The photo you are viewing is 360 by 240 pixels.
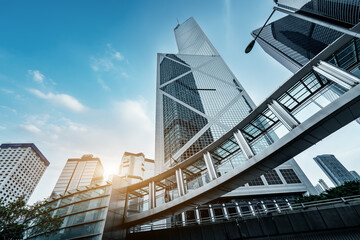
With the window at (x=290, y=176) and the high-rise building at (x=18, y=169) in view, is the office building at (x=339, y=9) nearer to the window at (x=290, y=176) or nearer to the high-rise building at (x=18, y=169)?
the window at (x=290, y=176)

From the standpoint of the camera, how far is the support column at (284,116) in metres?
9.45

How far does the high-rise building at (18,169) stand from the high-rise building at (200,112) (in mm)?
117296

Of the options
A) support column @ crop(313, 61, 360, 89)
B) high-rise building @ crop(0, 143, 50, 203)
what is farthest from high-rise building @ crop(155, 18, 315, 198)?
high-rise building @ crop(0, 143, 50, 203)

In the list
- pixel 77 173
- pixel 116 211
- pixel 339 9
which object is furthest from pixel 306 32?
pixel 77 173

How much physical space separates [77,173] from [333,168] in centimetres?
25541

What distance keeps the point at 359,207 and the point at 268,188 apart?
76.5 feet

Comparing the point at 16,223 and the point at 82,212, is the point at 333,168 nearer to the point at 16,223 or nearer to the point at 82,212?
the point at 82,212

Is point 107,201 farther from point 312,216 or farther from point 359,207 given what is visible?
point 359,207

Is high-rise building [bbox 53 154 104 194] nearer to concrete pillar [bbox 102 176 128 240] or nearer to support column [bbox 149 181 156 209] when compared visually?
concrete pillar [bbox 102 176 128 240]

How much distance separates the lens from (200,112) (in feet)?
205

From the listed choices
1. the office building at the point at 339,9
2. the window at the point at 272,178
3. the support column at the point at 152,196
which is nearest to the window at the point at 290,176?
the window at the point at 272,178

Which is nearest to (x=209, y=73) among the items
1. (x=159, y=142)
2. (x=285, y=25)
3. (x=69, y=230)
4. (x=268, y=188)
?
(x=285, y=25)

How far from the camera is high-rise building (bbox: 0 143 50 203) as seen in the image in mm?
101562

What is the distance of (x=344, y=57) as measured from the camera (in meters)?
10.1
